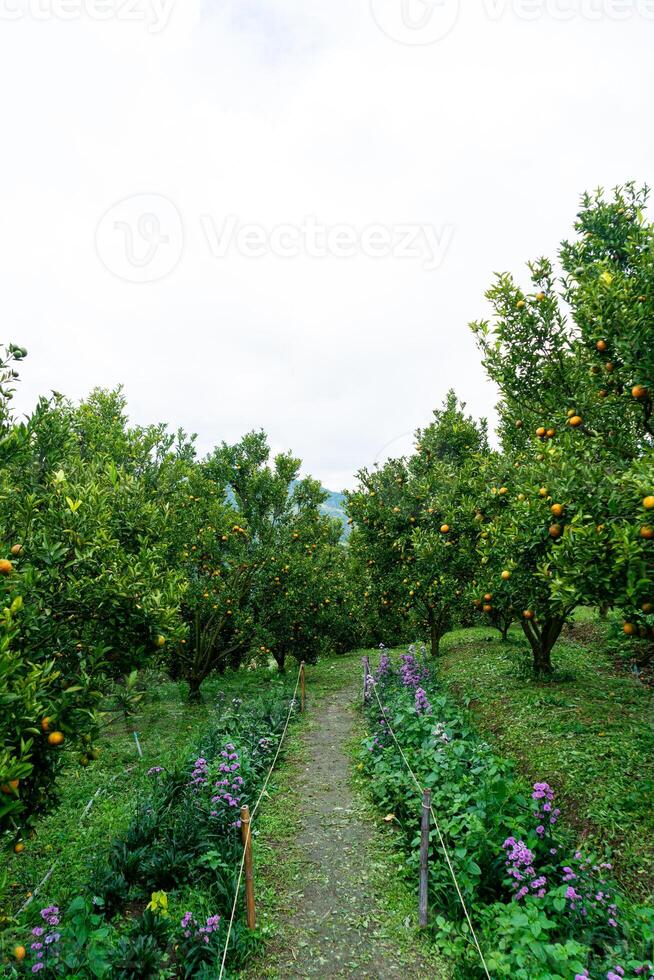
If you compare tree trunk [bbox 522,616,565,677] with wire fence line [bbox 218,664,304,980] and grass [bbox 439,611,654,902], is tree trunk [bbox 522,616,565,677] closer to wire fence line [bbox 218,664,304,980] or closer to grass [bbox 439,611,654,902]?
grass [bbox 439,611,654,902]

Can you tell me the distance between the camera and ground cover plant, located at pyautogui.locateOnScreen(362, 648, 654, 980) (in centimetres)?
386

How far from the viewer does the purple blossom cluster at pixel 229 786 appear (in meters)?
5.87

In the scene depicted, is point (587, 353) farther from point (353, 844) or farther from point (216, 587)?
point (216, 587)

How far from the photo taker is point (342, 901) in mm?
5098

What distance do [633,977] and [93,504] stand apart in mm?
5480

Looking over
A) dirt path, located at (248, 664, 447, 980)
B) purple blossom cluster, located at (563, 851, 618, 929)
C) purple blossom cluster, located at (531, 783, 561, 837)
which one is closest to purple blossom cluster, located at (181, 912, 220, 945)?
dirt path, located at (248, 664, 447, 980)

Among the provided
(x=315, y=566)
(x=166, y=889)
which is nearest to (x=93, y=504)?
(x=166, y=889)

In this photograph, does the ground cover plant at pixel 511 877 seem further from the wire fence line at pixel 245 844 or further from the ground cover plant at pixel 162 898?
the ground cover plant at pixel 162 898

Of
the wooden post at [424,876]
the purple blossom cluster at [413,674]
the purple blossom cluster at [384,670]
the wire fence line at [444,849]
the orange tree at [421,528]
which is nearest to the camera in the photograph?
the wire fence line at [444,849]

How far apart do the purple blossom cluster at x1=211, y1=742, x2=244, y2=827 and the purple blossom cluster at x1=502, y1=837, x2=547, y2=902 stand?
2887 millimetres

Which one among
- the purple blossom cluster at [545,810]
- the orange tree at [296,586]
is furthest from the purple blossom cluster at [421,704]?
the orange tree at [296,586]

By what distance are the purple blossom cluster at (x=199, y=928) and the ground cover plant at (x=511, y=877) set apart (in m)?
2.01

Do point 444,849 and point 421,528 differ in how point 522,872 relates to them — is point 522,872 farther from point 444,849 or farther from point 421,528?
point 421,528

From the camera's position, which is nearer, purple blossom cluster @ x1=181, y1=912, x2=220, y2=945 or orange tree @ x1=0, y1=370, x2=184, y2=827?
orange tree @ x1=0, y1=370, x2=184, y2=827
